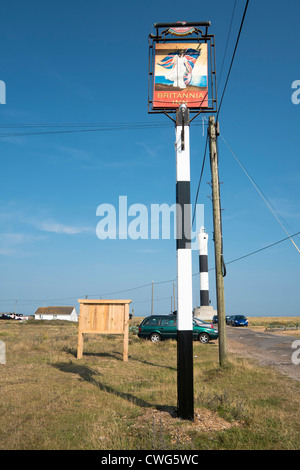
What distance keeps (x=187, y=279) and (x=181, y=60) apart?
7.33 metres

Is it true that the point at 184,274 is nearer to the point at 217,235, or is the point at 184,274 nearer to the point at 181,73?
the point at 217,235

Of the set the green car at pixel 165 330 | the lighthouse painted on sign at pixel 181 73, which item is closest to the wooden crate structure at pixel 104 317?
the green car at pixel 165 330

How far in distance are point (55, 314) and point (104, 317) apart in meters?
90.0

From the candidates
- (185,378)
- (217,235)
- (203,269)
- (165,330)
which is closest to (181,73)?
(217,235)

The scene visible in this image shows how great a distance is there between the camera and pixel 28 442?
5109mm

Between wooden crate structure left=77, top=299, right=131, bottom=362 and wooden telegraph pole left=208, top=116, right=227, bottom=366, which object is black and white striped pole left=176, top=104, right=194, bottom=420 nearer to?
wooden telegraph pole left=208, top=116, right=227, bottom=366

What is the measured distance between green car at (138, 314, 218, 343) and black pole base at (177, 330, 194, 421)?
14.3 meters

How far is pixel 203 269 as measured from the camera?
171 feet

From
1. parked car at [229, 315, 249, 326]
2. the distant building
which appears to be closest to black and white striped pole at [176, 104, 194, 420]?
parked car at [229, 315, 249, 326]

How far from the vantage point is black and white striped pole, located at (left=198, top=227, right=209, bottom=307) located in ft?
167

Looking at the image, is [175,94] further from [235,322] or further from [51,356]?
[235,322]

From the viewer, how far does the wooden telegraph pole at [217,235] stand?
12.3 meters
